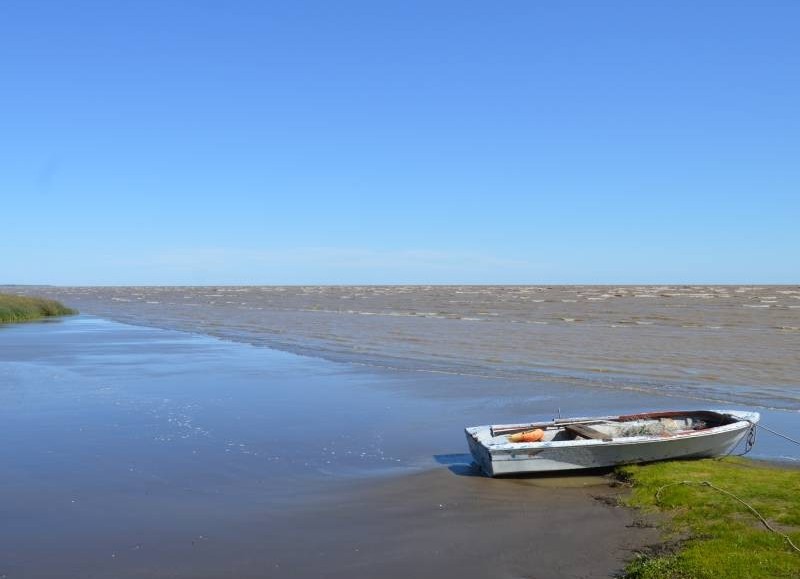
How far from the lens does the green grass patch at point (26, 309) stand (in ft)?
167

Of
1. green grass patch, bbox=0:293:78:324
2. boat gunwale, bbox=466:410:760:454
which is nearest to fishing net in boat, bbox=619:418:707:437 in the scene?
boat gunwale, bbox=466:410:760:454

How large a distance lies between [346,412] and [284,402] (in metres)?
2.09

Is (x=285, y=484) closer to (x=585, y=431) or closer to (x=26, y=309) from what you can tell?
(x=585, y=431)

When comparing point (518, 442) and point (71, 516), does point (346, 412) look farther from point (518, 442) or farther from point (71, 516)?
point (71, 516)

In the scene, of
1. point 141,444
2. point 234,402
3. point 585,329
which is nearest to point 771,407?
point 234,402

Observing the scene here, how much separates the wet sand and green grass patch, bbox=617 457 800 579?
551mm

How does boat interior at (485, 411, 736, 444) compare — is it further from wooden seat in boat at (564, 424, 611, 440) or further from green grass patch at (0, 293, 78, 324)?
green grass patch at (0, 293, 78, 324)

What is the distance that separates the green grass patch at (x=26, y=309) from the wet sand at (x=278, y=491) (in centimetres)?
3312

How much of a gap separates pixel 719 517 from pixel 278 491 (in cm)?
603

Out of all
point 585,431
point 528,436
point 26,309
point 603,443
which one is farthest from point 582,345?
point 26,309

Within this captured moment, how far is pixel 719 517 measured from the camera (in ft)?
31.5

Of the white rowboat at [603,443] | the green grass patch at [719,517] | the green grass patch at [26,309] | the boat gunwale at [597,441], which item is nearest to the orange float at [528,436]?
the white rowboat at [603,443]

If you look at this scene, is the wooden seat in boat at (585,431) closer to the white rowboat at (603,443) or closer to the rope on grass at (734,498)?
the white rowboat at (603,443)

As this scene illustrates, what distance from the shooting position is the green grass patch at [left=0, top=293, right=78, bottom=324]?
167ft
